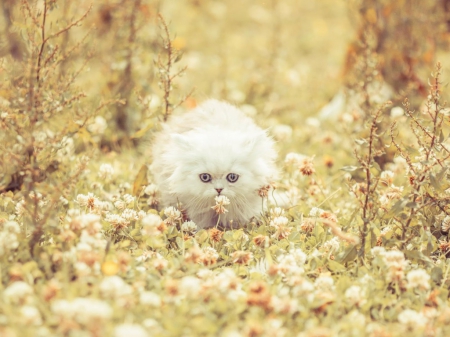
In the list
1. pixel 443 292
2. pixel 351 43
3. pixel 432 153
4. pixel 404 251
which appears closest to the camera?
pixel 443 292

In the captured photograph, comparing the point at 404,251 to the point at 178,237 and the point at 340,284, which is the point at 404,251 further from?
the point at 178,237

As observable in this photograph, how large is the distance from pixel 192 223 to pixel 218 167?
33cm

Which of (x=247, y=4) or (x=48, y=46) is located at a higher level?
(x=247, y=4)

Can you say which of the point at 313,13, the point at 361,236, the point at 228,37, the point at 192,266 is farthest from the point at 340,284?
the point at 313,13

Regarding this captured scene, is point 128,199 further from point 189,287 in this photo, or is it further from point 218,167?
point 189,287

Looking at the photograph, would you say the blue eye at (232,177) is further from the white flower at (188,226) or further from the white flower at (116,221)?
the white flower at (116,221)

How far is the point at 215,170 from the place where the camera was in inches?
122

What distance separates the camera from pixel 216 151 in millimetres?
3098

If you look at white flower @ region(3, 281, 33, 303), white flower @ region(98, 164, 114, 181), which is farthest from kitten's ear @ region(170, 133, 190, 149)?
white flower @ region(3, 281, 33, 303)

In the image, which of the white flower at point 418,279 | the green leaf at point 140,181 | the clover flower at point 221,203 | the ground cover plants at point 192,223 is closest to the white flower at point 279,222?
the ground cover plants at point 192,223

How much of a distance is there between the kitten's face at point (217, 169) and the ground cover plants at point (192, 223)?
0.46 feet

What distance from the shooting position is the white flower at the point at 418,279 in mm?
2404

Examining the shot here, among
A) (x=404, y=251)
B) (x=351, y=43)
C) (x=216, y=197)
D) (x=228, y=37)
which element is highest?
(x=228, y=37)

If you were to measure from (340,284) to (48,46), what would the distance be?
1.95 m
